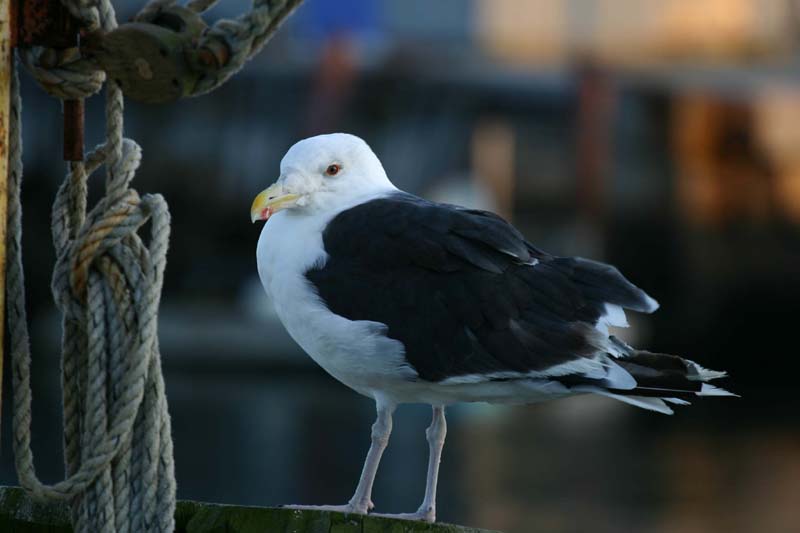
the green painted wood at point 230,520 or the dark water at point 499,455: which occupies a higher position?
the green painted wood at point 230,520

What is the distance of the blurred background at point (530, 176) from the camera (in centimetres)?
2266

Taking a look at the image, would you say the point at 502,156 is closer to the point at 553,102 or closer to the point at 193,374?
the point at 553,102

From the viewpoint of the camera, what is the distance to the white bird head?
4.48 meters

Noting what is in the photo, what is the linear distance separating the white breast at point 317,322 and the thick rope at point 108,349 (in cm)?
108

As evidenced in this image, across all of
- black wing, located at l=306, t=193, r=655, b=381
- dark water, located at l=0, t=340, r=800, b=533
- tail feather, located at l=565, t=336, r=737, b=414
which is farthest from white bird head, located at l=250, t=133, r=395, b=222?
dark water, located at l=0, t=340, r=800, b=533

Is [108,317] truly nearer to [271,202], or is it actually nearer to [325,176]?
[271,202]

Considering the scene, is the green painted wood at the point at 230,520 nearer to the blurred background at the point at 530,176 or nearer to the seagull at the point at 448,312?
the seagull at the point at 448,312

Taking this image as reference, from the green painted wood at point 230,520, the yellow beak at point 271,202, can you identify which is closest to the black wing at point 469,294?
the yellow beak at point 271,202

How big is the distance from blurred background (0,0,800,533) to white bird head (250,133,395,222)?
15387 mm

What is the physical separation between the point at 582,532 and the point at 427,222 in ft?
38.6

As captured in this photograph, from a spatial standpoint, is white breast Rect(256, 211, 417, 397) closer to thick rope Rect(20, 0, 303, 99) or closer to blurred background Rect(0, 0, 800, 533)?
thick rope Rect(20, 0, 303, 99)

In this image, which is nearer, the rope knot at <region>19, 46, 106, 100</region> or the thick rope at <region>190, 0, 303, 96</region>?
the thick rope at <region>190, 0, 303, 96</region>

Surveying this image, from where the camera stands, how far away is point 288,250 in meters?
4.41

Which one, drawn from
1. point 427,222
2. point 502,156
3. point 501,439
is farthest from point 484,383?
point 502,156
